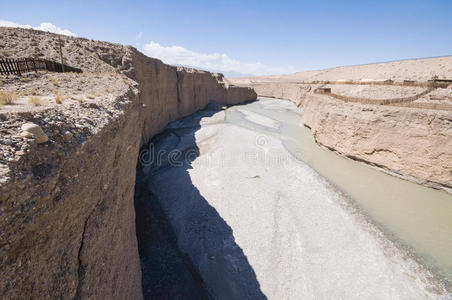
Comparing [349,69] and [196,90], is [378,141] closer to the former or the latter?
Result: [196,90]

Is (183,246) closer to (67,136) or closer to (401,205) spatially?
(67,136)

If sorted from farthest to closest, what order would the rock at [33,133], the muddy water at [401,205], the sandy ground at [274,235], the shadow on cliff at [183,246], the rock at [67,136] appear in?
the muddy water at [401,205] < the sandy ground at [274,235] < the shadow on cliff at [183,246] < the rock at [67,136] < the rock at [33,133]

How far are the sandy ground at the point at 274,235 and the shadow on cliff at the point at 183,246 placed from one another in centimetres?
4

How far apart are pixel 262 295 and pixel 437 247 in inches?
351

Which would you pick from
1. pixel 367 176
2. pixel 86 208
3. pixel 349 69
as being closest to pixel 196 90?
pixel 367 176

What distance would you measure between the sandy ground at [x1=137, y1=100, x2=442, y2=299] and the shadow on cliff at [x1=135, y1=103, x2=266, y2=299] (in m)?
0.04

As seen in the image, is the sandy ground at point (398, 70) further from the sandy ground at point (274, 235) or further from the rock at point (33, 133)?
the rock at point (33, 133)

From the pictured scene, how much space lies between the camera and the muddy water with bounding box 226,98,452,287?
31.1ft

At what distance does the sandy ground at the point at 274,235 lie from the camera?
7.66 meters

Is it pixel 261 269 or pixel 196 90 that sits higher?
pixel 196 90

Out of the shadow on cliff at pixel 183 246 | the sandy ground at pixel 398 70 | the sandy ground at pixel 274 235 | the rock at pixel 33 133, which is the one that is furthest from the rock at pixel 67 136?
the sandy ground at pixel 398 70

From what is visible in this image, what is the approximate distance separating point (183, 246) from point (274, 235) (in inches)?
168

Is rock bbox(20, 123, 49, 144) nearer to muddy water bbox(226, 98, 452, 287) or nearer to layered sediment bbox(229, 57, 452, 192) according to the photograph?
muddy water bbox(226, 98, 452, 287)

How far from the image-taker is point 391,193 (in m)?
13.1
